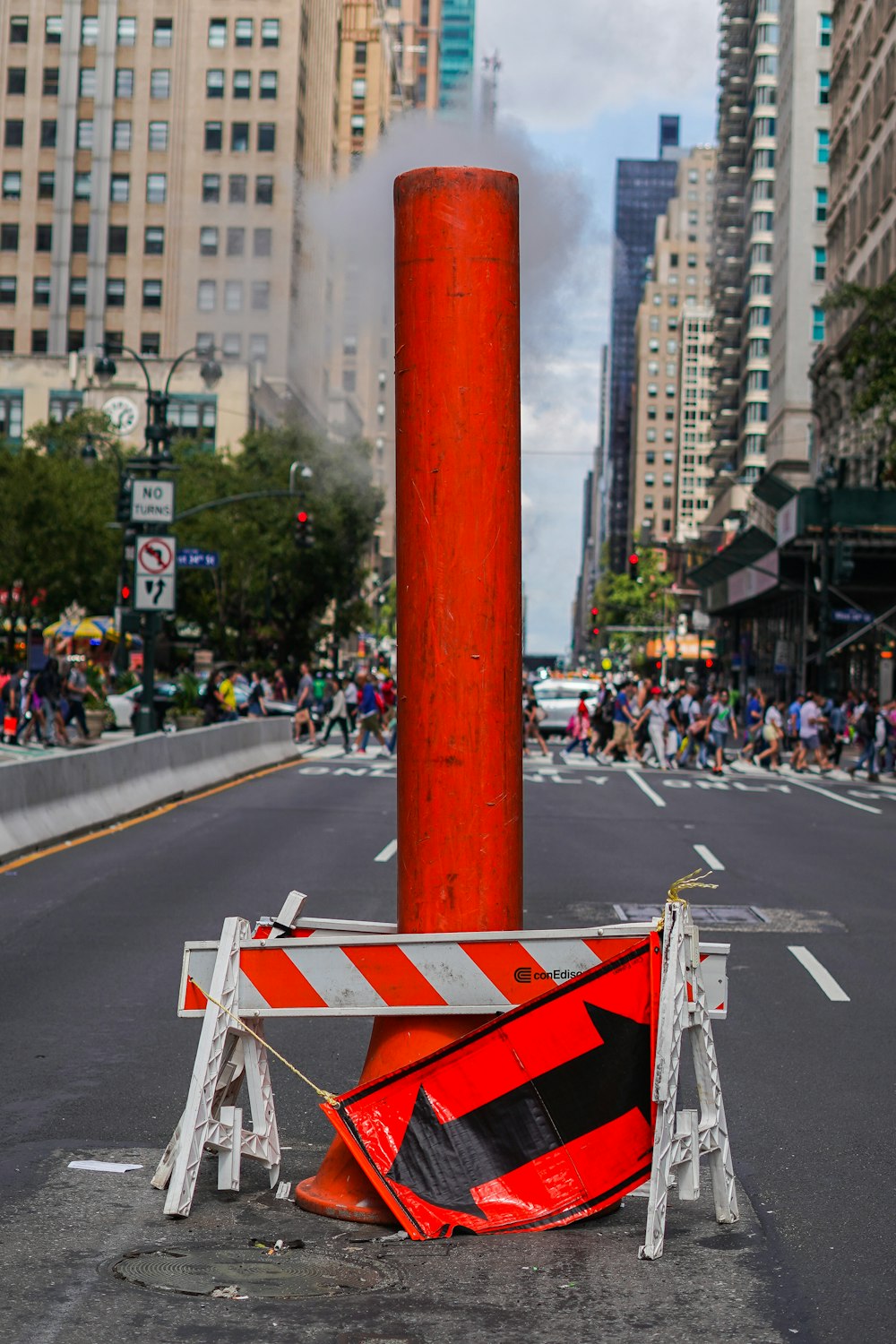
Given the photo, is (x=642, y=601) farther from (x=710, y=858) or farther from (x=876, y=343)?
(x=710, y=858)

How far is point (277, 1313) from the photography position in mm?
4883

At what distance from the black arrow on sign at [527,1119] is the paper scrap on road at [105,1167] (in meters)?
1.22

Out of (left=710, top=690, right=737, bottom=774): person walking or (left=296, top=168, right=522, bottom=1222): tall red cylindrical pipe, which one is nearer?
(left=296, top=168, right=522, bottom=1222): tall red cylindrical pipe

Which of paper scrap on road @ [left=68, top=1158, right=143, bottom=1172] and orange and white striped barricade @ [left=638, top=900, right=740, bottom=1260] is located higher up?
orange and white striped barricade @ [left=638, top=900, right=740, bottom=1260]

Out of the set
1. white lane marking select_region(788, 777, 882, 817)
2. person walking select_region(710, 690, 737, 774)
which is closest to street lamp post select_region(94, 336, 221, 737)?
white lane marking select_region(788, 777, 882, 817)

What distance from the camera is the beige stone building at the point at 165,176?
4347 cm

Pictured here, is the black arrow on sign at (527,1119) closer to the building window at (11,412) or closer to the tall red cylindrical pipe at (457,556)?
the tall red cylindrical pipe at (457,556)

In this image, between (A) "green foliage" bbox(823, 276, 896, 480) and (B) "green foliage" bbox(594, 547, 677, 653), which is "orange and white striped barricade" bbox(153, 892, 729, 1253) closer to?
(A) "green foliage" bbox(823, 276, 896, 480)

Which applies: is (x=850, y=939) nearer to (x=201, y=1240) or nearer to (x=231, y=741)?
(x=201, y=1240)

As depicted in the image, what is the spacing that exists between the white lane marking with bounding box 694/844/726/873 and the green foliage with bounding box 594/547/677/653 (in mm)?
124112

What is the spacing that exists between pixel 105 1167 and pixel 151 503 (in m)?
22.6

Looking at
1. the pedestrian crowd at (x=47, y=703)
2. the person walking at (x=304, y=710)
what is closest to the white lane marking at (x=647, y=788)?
the person walking at (x=304, y=710)

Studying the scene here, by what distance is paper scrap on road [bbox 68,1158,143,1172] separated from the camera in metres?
6.38

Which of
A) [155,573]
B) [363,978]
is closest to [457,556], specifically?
[363,978]
